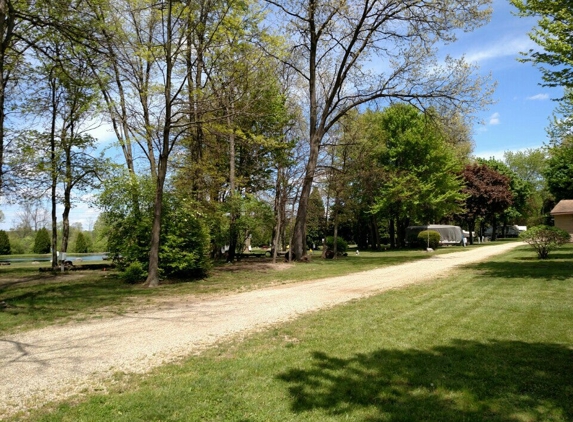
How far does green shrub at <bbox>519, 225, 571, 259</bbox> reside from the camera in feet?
59.0

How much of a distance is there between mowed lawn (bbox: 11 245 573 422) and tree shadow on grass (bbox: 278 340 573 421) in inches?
0.4

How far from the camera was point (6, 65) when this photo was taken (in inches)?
503

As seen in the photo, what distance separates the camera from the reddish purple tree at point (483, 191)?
146ft

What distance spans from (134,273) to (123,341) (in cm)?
767

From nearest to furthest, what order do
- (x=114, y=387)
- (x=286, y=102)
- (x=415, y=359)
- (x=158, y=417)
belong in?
(x=158, y=417) < (x=114, y=387) < (x=415, y=359) < (x=286, y=102)

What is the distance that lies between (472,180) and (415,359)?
4519cm

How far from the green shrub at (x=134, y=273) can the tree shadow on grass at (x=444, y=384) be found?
9.62 meters

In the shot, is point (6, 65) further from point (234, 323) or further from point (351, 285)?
point (351, 285)

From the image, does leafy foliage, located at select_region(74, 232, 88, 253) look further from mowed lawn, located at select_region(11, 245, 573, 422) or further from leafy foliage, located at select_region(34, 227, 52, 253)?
mowed lawn, located at select_region(11, 245, 573, 422)

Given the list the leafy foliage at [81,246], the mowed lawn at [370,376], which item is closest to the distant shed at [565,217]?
the mowed lawn at [370,376]

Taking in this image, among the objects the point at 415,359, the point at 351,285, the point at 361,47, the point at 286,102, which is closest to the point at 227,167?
the point at 286,102

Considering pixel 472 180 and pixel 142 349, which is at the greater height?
pixel 472 180

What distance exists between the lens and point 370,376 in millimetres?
4391

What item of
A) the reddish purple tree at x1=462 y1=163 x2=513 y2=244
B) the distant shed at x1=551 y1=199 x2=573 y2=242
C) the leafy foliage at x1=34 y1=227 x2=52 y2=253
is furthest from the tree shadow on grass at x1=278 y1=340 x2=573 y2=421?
the leafy foliage at x1=34 y1=227 x2=52 y2=253
